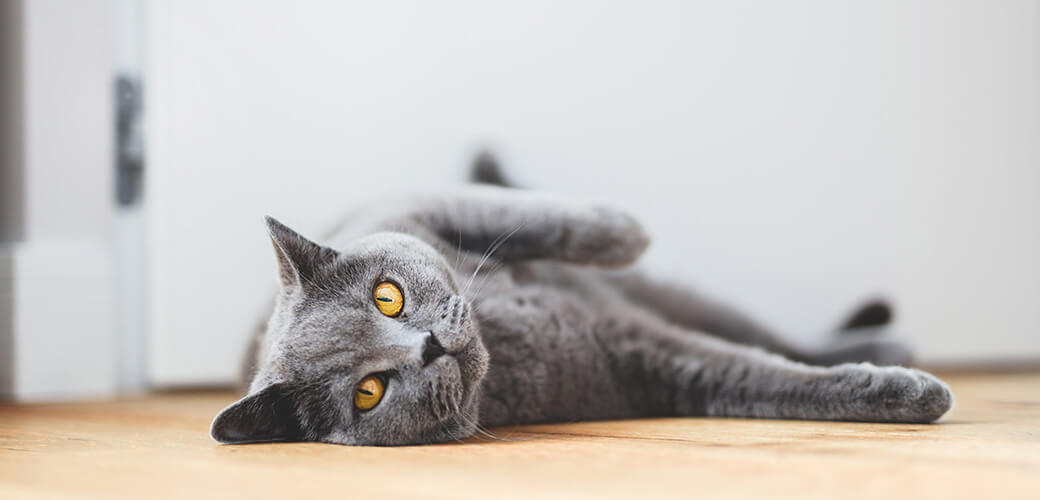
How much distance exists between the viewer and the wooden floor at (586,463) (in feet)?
2.12

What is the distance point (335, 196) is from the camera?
1748 mm

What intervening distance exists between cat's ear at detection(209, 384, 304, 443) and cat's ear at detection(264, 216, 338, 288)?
124 millimetres

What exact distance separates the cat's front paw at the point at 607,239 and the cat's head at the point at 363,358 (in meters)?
0.25

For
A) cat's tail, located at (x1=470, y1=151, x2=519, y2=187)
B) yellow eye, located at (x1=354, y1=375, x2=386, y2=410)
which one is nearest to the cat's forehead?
yellow eye, located at (x1=354, y1=375, x2=386, y2=410)

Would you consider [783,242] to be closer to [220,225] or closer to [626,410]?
[626,410]

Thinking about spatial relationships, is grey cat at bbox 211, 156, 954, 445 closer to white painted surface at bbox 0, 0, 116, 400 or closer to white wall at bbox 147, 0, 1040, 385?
white wall at bbox 147, 0, 1040, 385

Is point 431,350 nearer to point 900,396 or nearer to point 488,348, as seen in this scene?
point 488,348

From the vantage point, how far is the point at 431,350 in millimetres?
899

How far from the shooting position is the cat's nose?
2.92ft

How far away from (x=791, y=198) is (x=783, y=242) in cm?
9

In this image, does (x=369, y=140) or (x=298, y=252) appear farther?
(x=369, y=140)

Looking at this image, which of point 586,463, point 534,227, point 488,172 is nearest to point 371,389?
point 586,463

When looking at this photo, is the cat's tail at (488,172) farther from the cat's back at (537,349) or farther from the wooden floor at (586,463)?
the wooden floor at (586,463)

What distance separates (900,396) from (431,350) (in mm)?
521
